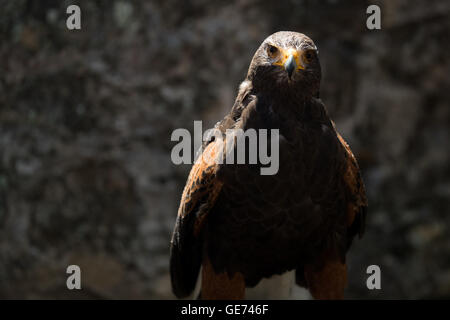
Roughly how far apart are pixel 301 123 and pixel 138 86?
3113 mm

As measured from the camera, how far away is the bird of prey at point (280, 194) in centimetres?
327

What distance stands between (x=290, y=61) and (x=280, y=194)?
0.89m

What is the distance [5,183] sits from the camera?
233 inches

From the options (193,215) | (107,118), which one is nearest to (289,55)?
(193,215)

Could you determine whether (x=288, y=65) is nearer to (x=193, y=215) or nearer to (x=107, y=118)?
(x=193, y=215)

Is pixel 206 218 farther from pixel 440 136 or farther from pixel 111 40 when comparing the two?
pixel 440 136

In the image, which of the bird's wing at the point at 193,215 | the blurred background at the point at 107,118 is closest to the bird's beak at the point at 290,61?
the bird's wing at the point at 193,215

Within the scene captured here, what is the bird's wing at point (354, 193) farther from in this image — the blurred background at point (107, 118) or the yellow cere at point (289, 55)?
the blurred background at point (107, 118)

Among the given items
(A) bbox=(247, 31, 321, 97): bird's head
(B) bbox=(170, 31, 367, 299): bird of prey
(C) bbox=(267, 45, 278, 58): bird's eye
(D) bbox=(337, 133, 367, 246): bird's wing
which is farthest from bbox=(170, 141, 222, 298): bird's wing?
(D) bbox=(337, 133, 367, 246): bird's wing

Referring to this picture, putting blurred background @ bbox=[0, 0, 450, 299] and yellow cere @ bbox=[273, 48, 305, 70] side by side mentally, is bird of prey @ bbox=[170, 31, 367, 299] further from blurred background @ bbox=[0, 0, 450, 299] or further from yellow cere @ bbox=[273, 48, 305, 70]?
blurred background @ bbox=[0, 0, 450, 299]

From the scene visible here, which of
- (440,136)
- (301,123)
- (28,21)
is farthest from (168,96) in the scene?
(440,136)

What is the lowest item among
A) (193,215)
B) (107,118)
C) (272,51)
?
(193,215)

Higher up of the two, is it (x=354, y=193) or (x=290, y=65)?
(x=290, y=65)

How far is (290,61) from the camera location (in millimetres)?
2992
